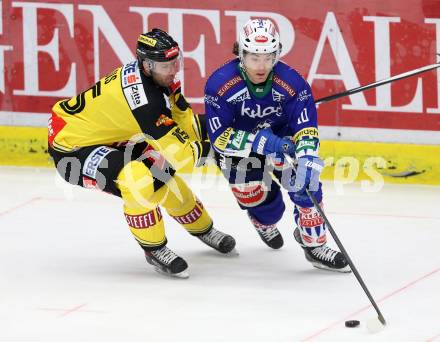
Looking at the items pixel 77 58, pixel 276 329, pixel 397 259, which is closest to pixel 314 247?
pixel 397 259

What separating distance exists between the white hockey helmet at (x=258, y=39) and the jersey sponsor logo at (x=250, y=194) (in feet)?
2.10

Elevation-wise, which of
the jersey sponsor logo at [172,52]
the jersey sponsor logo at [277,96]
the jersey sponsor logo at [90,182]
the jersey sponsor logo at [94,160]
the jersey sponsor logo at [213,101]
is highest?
the jersey sponsor logo at [172,52]

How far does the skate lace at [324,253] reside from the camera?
19.4 ft

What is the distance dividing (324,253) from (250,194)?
1.40 ft

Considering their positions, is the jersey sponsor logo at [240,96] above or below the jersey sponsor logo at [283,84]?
below

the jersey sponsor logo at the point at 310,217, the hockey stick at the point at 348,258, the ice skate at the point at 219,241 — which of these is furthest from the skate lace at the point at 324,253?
the ice skate at the point at 219,241

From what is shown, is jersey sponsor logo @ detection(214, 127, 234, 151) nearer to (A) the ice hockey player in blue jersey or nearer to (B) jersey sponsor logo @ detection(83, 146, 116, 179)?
(A) the ice hockey player in blue jersey

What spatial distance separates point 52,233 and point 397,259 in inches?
67.4

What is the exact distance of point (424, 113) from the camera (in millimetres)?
7250

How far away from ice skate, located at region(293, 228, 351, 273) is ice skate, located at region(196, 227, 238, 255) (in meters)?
0.40

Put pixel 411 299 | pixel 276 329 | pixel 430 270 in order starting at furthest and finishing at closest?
pixel 430 270 → pixel 411 299 → pixel 276 329

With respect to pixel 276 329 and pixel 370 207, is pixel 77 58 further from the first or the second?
pixel 276 329

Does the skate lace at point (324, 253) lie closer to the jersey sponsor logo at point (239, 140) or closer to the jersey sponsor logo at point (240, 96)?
the jersey sponsor logo at point (239, 140)

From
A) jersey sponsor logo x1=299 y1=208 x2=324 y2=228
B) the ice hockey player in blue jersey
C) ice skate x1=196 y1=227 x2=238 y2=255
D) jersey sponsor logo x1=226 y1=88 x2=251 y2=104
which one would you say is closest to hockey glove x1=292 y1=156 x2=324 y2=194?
the ice hockey player in blue jersey
